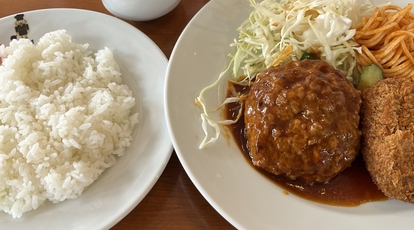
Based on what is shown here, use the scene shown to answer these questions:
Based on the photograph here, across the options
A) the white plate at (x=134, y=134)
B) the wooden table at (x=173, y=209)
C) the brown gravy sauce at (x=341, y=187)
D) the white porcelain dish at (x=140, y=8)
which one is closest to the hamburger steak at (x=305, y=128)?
the brown gravy sauce at (x=341, y=187)

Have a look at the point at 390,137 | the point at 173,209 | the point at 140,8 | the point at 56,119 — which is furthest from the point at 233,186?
the point at 140,8

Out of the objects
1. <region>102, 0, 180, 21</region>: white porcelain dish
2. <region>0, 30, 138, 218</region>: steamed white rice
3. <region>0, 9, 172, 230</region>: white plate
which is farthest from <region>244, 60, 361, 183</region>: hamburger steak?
<region>102, 0, 180, 21</region>: white porcelain dish

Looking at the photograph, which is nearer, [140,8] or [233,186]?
[233,186]

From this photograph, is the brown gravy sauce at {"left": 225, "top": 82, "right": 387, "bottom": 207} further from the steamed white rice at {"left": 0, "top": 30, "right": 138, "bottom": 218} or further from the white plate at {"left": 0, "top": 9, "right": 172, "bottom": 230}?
the steamed white rice at {"left": 0, "top": 30, "right": 138, "bottom": 218}

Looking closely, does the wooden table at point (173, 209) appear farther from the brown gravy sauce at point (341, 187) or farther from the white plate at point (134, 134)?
the brown gravy sauce at point (341, 187)

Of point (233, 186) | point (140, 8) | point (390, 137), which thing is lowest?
point (233, 186)

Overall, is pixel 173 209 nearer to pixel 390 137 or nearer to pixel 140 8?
pixel 390 137

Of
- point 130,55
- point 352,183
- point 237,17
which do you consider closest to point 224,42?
point 237,17
